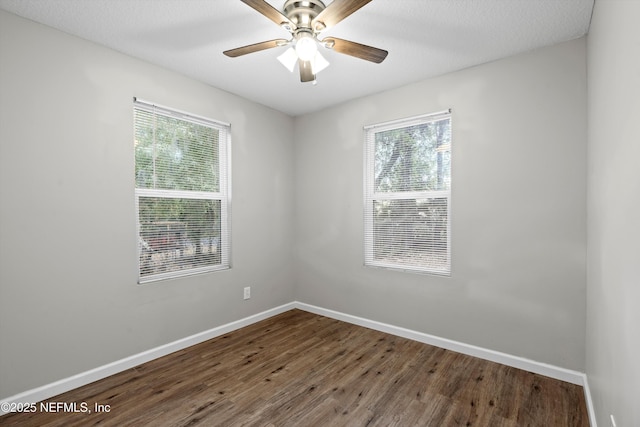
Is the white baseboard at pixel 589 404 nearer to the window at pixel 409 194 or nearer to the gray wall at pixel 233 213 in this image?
the gray wall at pixel 233 213

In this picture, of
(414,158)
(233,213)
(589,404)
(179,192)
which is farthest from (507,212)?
(179,192)

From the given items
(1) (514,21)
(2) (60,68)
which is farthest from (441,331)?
(2) (60,68)

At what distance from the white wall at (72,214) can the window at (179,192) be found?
11 centimetres

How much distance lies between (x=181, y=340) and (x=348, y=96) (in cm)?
293

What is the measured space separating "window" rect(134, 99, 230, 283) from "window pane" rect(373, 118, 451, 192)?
5.35ft

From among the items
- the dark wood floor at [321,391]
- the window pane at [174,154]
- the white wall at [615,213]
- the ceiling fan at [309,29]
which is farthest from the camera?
the window pane at [174,154]

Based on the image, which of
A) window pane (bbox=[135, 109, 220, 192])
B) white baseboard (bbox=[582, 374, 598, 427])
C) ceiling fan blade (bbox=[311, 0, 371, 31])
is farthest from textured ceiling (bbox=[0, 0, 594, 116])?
white baseboard (bbox=[582, 374, 598, 427])

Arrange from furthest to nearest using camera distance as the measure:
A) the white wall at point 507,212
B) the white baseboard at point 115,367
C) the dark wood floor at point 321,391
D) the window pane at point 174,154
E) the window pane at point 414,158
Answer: the window pane at point 414,158, the window pane at point 174,154, the white wall at point 507,212, the white baseboard at point 115,367, the dark wood floor at point 321,391

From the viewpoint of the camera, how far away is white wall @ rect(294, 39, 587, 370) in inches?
90.1

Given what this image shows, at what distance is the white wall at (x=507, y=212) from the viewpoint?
2.29 m

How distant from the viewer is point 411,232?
10.2ft

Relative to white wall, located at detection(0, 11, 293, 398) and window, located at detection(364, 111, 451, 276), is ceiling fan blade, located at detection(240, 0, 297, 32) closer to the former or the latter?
white wall, located at detection(0, 11, 293, 398)

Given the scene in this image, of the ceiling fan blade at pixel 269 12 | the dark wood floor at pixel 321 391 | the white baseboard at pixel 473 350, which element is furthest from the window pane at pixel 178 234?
the ceiling fan blade at pixel 269 12

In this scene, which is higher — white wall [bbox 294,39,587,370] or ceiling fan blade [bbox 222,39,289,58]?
ceiling fan blade [bbox 222,39,289,58]
